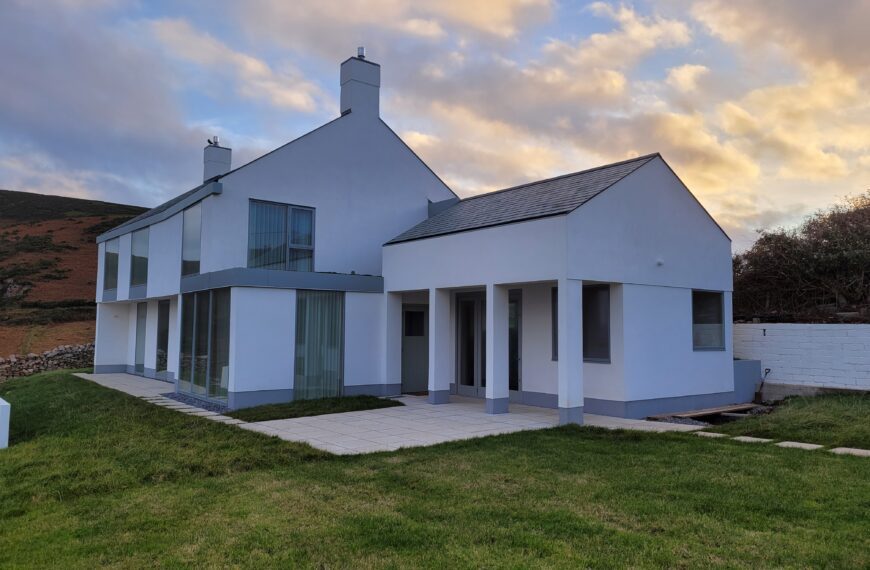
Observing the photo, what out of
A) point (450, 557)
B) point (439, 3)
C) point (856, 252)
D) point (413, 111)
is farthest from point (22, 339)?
point (856, 252)

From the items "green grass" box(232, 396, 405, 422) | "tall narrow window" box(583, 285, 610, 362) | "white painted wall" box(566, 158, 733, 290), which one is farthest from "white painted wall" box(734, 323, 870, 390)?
"green grass" box(232, 396, 405, 422)

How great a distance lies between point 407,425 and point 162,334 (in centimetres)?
1124

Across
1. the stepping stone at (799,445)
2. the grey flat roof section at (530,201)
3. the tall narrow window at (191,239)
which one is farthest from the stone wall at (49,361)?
the stepping stone at (799,445)

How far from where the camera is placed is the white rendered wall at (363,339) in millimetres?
13164

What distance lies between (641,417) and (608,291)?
2.42 m

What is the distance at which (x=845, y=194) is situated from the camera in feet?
59.2

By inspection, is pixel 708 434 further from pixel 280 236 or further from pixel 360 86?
pixel 360 86

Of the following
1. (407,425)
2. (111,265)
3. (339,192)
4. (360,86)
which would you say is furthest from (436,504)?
(111,265)

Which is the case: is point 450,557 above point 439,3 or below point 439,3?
below

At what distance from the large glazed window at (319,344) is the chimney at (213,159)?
9.20m

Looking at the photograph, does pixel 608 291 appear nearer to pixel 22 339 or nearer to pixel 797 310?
pixel 797 310

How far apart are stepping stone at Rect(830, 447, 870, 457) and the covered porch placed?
3.63 m

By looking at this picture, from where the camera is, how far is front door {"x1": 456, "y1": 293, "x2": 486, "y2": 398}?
536 inches

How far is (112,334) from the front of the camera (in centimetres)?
2061
